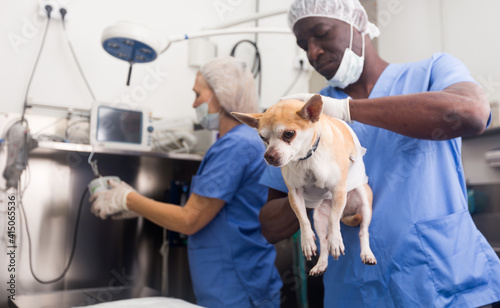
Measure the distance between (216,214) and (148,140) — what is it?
0.73 metres

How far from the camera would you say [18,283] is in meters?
1.81

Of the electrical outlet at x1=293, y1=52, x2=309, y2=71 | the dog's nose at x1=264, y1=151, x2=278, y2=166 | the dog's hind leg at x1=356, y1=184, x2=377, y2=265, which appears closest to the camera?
the dog's nose at x1=264, y1=151, x2=278, y2=166

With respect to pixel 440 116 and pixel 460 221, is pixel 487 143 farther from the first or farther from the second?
pixel 440 116

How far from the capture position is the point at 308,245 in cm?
54

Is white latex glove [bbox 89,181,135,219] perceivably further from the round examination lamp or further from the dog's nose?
the dog's nose

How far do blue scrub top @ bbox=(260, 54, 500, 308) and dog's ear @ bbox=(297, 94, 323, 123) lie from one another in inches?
13.4

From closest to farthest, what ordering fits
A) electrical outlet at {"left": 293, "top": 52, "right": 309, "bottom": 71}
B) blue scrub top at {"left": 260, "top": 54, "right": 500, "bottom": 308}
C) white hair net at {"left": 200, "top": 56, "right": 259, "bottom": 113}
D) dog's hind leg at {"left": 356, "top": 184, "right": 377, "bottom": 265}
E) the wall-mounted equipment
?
dog's hind leg at {"left": 356, "top": 184, "right": 377, "bottom": 265}
blue scrub top at {"left": 260, "top": 54, "right": 500, "bottom": 308}
white hair net at {"left": 200, "top": 56, "right": 259, "bottom": 113}
the wall-mounted equipment
electrical outlet at {"left": 293, "top": 52, "right": 309, "bottom": 71}

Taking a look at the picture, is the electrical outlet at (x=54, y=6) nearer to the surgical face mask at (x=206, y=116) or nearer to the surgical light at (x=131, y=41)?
the surgical light at (x=131, y=41)

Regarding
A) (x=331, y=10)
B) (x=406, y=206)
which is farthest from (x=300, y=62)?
(x=406, y=206)

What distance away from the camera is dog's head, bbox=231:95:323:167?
1.60 ft

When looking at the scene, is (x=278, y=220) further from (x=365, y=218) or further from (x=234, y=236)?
(x=234, y=236)

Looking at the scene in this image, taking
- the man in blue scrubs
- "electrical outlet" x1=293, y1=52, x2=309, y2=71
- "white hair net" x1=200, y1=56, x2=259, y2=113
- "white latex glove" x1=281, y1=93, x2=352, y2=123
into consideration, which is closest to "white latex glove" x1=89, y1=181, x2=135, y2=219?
"white hair net" x1=200, y1=56, x2=259, y2=113

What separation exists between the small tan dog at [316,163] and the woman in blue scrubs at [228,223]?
75cm

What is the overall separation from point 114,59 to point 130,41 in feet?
2.15
